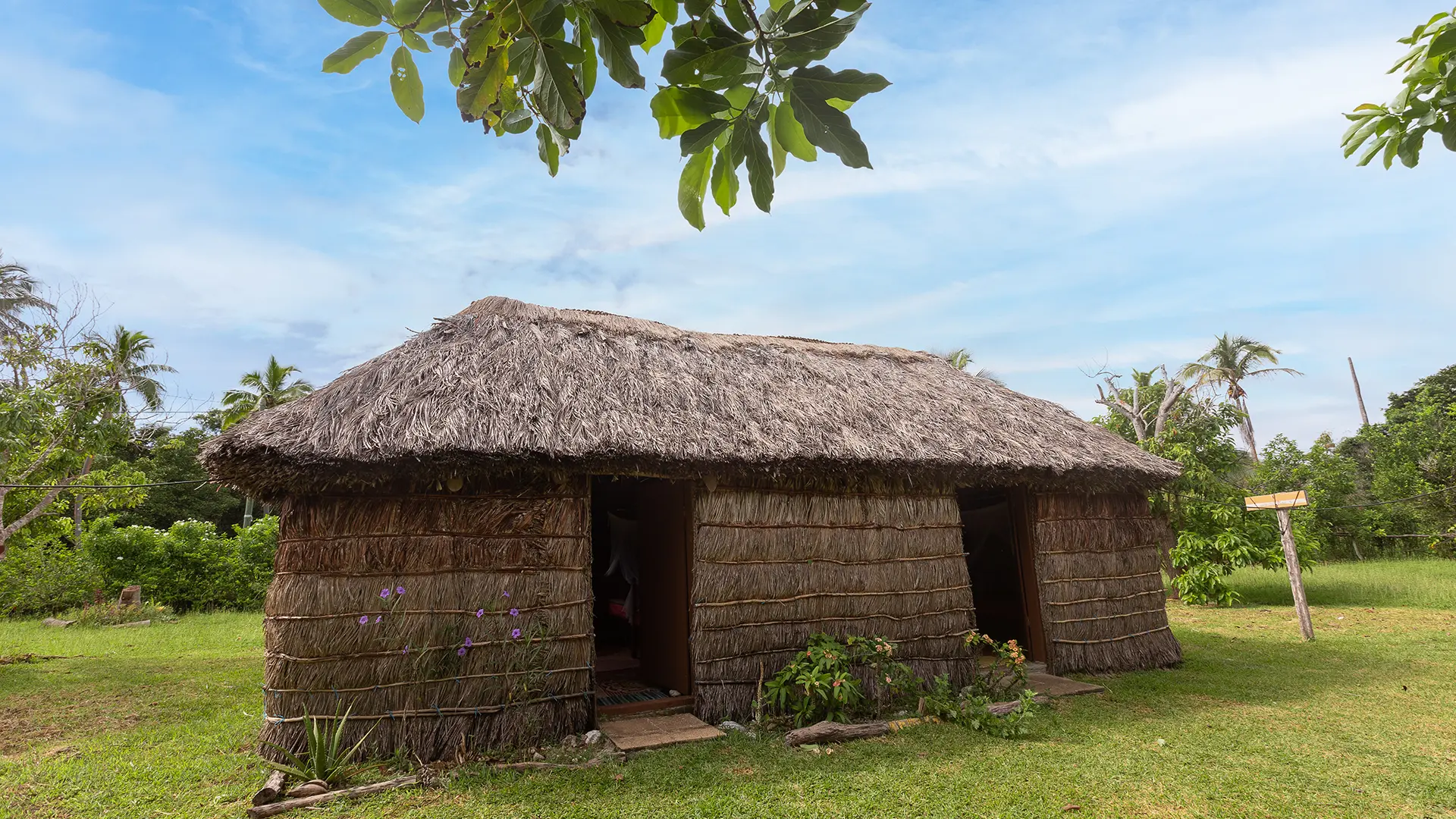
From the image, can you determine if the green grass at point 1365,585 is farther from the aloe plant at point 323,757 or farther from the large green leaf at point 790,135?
the large green leaf at point 790,135

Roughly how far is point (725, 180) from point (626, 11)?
33 centimetres

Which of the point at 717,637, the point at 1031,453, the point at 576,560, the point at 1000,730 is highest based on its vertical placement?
the point at 1031,453

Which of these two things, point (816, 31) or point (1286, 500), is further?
point (1286, 500)

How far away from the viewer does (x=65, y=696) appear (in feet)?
21.1

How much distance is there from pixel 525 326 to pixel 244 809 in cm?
380

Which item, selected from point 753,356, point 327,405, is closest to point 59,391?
point 327,405

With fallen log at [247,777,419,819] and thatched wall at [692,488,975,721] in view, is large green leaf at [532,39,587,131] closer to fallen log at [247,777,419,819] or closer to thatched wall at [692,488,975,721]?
fallen log at [247,777,419,819]

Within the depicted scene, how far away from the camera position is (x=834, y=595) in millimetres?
5797

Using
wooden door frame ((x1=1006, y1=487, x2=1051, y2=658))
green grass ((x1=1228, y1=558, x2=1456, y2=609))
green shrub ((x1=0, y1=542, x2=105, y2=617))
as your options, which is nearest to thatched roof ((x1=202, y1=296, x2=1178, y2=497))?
wooden door frame ((x1=1006, y1=487, x2=1051, y2=658))

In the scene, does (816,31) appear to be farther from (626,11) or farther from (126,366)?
(126,366)

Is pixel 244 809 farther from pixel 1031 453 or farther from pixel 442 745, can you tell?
pixel 1031 453

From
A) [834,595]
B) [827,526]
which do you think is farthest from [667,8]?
[834,595]

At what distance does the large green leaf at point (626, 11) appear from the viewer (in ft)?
3.94

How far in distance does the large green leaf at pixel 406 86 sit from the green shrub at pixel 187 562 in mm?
14315
